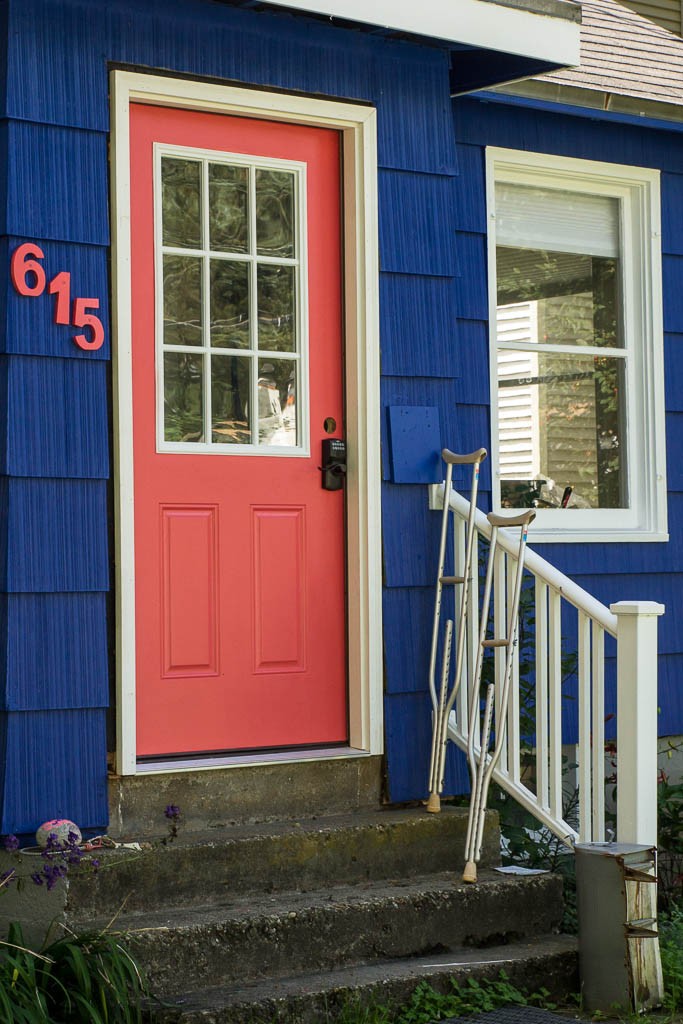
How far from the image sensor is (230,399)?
4.86 metres

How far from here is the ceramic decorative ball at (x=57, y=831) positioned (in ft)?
13.6

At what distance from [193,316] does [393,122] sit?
1.05 metres

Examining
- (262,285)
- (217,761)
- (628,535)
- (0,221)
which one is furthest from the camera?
(628,535)

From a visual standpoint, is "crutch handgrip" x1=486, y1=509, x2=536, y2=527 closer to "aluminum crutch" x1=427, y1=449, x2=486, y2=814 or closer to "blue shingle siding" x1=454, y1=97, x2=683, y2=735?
"aluminum crutch" x1=427, y1=449, x2=486, y2=814

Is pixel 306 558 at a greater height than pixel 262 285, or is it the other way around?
pixel 262 285

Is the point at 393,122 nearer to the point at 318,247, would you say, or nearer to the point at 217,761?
the point at 318,247

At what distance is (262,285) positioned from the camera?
195 inches

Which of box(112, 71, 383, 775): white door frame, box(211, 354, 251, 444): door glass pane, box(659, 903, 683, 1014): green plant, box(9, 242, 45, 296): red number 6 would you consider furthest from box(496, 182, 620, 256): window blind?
box(659, 903, 683, 1014): green plant

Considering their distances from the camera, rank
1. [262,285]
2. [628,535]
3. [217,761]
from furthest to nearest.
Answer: [628,535] < [262,285] < [217,761]

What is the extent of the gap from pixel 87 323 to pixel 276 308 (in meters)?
0.80

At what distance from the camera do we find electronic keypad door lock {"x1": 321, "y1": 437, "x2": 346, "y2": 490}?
4984 millimetres

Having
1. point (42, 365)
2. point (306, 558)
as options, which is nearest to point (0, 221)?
point (42, 365)

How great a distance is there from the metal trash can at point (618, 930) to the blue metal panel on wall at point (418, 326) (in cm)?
179

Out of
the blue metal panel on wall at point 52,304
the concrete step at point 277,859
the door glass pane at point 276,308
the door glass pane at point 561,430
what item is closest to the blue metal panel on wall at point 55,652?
the concrete step at point 277,859
